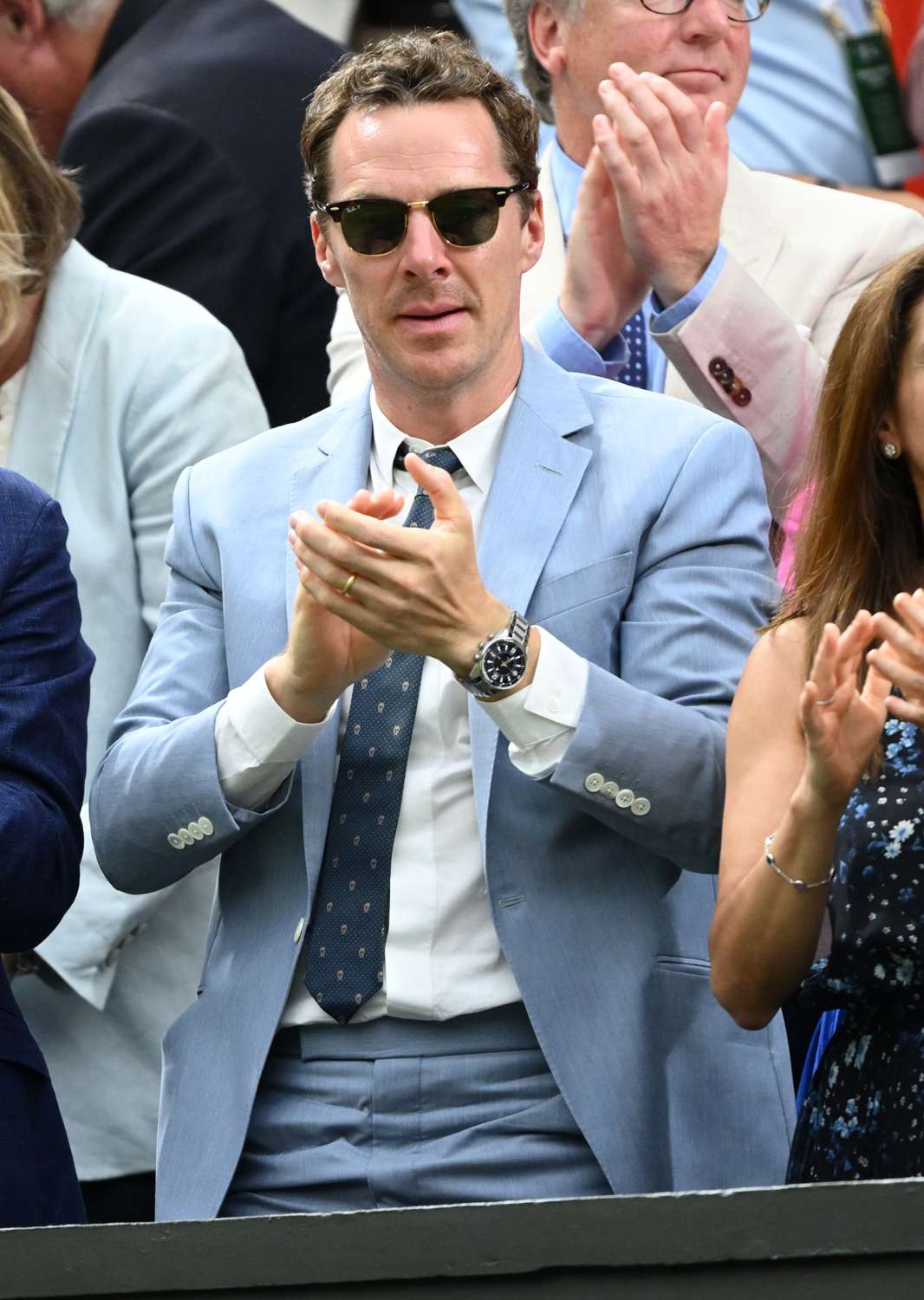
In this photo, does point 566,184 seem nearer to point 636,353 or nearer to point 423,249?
point 636,353

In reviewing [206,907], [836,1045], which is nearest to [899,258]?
[836,1045]

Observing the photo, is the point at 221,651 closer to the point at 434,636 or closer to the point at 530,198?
the point at 434,636

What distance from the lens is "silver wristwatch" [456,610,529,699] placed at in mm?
2607

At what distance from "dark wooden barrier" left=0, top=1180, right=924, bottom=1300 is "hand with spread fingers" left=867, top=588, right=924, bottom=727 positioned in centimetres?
73

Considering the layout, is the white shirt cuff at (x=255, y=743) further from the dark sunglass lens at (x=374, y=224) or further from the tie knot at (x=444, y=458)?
the dark sunglass lens at (x=374, y=224)

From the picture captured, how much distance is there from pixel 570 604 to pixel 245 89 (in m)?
1.79

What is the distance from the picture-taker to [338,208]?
303 centimetres

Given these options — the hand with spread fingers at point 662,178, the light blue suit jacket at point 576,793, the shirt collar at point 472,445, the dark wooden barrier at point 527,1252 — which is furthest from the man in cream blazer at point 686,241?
the dark wooden barrier at point 527,1252

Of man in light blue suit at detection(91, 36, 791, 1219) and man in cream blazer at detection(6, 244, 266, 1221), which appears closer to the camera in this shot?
man in light blue suit at detection(91, 36, 791, 1219)

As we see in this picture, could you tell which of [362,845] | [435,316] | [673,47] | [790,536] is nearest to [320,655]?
[362,845]

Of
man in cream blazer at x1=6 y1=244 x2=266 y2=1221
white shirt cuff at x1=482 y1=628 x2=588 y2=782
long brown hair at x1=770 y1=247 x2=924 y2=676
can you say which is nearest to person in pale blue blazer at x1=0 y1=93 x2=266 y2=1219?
man in cream blazer at x1=6 y1=244 x2=266 y2=1221

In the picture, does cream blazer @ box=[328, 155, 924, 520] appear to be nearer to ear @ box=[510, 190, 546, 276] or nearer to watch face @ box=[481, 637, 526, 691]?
ear @ box=[510, 190, 546, 276]

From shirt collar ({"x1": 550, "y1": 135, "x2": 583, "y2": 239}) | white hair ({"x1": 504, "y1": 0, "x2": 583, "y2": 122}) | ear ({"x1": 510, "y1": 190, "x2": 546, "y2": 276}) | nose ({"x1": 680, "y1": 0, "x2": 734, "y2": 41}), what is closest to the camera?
ear ({"x1": 510, "y1": 190, "x2": 546, "y2": 276})

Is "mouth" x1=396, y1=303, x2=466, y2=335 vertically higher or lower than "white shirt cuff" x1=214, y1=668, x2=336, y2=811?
higher
